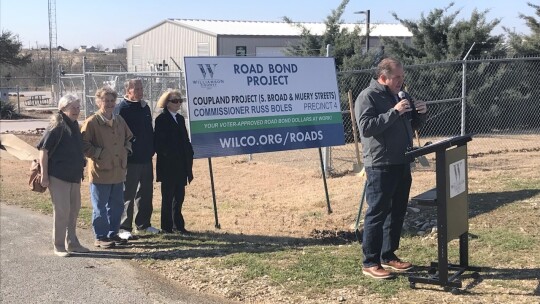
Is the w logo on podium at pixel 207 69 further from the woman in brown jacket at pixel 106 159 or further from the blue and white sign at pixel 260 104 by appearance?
the woman in brown jacket at pixel 106 159

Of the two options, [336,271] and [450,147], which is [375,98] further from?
[336,271]

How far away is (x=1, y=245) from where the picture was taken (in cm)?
727

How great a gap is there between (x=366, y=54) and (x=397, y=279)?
14.2m

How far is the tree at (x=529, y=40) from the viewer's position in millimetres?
19188

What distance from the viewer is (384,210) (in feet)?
17.3

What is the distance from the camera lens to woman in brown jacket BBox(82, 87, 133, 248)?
6766 mm

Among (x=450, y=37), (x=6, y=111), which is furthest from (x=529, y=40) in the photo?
(x=6, y=111)

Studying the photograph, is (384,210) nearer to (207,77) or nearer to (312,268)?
(312,268)

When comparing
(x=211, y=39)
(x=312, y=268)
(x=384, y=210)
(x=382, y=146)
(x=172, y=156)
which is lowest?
(x=312, y=268)

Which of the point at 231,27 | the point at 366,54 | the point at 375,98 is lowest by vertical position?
the point at 375,98

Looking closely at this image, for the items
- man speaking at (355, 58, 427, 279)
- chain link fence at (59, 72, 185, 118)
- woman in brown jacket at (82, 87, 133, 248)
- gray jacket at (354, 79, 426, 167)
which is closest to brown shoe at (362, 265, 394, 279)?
man speaking at (355, 58, 427, 279)

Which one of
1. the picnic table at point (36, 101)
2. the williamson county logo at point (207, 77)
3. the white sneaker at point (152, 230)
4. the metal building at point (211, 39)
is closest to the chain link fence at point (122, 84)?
the metal building at point (211, 39)

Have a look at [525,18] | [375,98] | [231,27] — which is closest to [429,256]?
[375,98]

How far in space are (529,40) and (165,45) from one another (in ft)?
85.5
